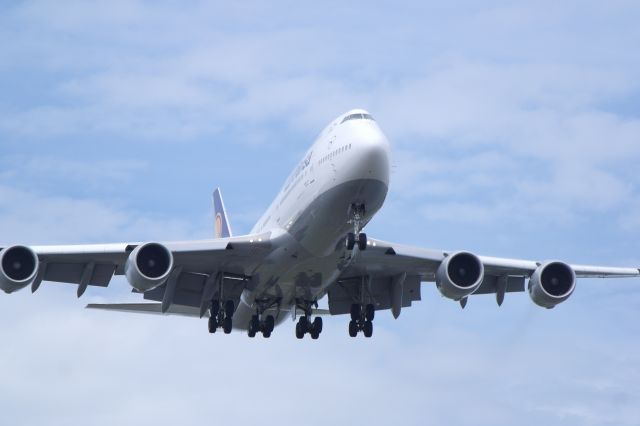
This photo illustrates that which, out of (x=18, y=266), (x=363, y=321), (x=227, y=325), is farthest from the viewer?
(x=363, y=321)

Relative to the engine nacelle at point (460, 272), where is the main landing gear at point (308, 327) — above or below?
below

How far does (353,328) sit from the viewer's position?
143 feet

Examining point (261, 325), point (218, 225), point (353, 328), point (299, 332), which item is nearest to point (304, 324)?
point (299, 332)

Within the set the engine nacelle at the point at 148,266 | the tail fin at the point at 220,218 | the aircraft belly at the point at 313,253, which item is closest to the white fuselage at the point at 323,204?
the aircraft belly at the point at 313,253

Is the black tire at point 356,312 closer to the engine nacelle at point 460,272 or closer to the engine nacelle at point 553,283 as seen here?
the engine nacelle at point 460,272

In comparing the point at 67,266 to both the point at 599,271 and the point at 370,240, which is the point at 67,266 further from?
the point at 599,271

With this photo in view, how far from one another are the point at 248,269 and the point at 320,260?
349cm

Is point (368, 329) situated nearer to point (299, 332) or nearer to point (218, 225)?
point (299, 332)

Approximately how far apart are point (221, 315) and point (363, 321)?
4.89 metres

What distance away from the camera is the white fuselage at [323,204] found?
120ft

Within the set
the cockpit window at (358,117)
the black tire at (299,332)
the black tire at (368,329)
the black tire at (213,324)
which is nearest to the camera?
the cockpit window at (358,117)

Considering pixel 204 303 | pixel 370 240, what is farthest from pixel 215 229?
pixel 370 240

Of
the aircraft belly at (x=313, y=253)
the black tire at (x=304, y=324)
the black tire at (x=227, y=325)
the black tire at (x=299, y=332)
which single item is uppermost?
the aircraft belly at (x=313, y=253)

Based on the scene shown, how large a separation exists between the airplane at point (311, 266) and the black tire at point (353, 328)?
3 cm
